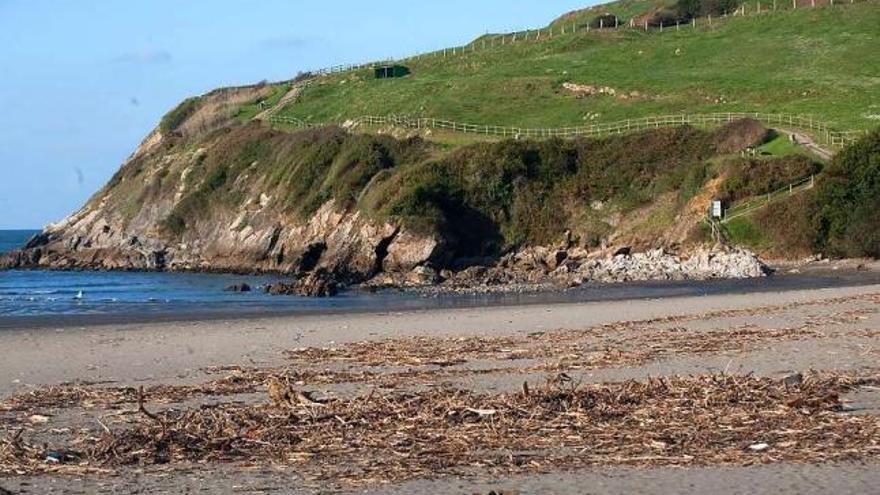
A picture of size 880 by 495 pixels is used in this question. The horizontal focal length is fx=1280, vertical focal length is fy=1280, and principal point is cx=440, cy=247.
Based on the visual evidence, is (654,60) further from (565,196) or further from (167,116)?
→ (167,116)

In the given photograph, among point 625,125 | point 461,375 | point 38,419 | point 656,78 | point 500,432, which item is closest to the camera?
point 500,432

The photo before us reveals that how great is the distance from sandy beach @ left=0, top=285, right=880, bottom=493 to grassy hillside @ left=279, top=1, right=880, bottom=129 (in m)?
36.2

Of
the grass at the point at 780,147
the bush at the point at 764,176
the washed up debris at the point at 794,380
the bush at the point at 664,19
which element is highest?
the bush at the point at 664,19

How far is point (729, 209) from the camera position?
53500mm

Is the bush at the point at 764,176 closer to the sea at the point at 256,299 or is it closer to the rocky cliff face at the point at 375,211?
the rocky cliff face at the point at 375,211

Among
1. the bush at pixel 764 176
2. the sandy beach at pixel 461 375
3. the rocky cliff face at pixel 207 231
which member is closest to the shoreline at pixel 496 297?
the sandy beach at pixel 461 375

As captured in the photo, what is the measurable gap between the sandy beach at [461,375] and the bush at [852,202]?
11308mm

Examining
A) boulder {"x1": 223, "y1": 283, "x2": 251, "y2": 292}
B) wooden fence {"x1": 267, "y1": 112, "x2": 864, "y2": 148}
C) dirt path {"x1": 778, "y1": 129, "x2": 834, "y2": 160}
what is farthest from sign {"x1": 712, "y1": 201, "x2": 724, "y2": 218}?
boulder {"x1": 223, "y1": 283, "x2": 251, "y2": 292}

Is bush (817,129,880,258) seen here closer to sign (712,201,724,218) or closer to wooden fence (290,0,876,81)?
sign (712,201,724,218)

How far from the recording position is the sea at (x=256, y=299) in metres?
38.9

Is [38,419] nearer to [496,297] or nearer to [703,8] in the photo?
[496,297]

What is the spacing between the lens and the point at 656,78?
8012 cm

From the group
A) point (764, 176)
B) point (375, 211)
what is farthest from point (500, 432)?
point (375, 211)

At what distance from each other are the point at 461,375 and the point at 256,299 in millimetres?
27990
